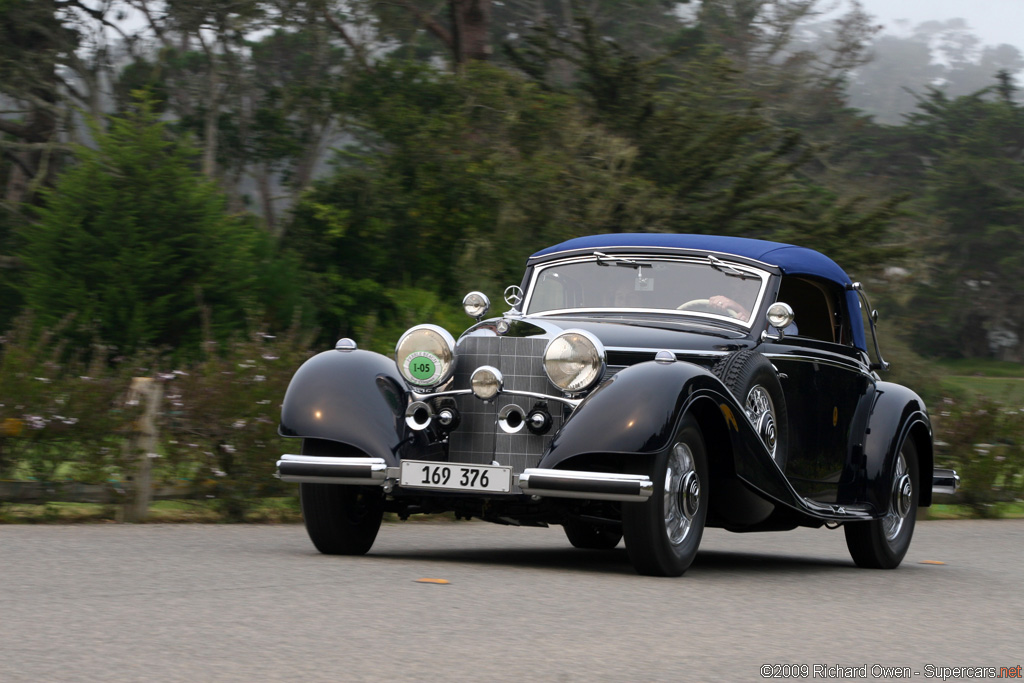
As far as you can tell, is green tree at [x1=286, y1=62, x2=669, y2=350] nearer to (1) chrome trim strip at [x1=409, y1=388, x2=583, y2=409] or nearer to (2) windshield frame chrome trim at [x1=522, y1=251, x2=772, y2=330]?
(2) windshield frame chrome trim at [x1=522, y1=251, x2=772, y2=330]

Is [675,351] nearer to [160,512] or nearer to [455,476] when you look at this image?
[455,476]

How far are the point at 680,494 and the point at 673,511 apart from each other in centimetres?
10

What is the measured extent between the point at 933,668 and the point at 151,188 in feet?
61.0

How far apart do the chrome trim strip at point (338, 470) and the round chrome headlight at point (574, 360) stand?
3.31 feet

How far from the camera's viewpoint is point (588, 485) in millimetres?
6559

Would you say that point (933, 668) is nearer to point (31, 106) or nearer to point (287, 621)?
point (287, 621)

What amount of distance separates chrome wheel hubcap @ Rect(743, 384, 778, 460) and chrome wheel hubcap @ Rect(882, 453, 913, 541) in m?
1.53

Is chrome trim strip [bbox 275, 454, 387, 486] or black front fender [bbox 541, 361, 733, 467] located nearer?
black front fender [bbox 541, 361, 733, 467]

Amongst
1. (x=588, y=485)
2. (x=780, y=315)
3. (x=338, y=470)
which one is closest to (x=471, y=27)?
(x=780, y=315)

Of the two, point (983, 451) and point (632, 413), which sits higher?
point (632, 413)

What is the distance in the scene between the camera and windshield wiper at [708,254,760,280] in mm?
8539

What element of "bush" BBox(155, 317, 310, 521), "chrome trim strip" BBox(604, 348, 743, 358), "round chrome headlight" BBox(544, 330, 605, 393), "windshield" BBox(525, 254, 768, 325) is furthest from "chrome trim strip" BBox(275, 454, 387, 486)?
"bush" BBox(155, 317, 310, 521)

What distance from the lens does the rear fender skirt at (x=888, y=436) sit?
29.1 feet

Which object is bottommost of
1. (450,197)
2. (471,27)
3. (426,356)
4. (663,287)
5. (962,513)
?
(962,513)
